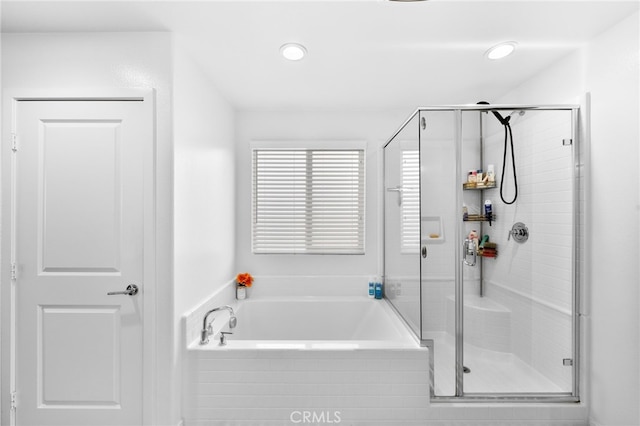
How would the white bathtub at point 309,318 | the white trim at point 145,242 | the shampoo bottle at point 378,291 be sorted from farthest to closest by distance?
the shampoo bottle at point 378,291 → the white bathtub at point 309,318 → the white trim at point 145,242

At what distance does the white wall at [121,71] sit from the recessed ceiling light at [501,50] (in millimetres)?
1844

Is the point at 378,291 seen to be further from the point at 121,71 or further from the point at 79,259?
the point at 121,71

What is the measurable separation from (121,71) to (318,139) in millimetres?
1601

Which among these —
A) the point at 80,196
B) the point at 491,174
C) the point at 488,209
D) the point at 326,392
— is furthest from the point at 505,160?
the point at 80,196

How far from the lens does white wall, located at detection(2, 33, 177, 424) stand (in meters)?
1.67

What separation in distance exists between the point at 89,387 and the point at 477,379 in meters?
2.17

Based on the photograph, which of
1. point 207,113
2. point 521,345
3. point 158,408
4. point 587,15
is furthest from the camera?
point 207,113

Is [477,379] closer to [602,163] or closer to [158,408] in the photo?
[602,163]

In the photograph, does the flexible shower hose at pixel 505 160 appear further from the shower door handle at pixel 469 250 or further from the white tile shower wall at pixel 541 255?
the shower door handle at pixel 469 250

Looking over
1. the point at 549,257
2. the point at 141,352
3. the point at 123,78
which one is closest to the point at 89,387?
the point at 141,352

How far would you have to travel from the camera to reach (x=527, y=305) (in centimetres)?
181

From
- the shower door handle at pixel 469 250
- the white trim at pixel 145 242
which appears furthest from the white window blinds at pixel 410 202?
the white trim at pixel 145 242

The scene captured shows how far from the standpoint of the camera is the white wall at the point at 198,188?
174 cm

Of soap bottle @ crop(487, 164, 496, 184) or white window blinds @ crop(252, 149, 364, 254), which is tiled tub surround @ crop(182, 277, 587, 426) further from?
white window blinds @ crop(252, 149, 364, 254)
